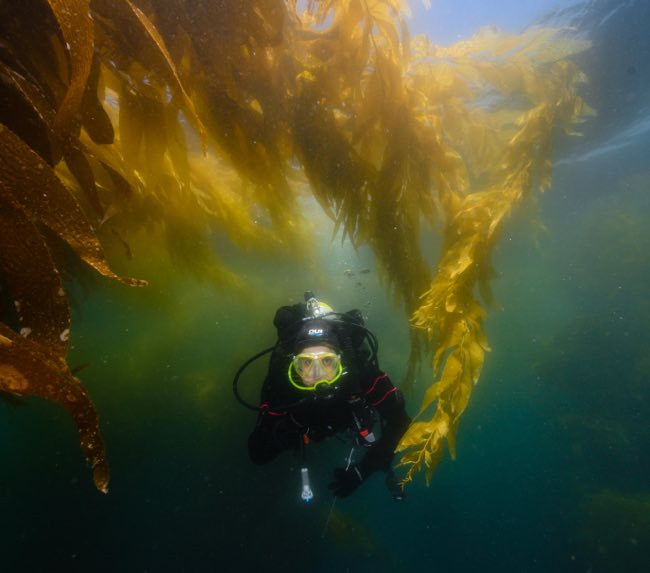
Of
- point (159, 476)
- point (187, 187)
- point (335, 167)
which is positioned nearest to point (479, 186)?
point (335, 167)

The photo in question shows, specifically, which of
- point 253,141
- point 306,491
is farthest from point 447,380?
point 253,141

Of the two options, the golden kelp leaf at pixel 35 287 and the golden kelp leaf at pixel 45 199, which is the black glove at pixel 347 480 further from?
the golden kelp leaf at pixel 45 199

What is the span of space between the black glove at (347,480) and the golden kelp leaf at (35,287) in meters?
5.06

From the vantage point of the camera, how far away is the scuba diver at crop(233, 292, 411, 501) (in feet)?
16.1

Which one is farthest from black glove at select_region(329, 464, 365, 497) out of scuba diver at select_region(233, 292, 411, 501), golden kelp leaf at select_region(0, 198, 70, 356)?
golden kelp leaf at select_region(0, 198, 70, 356)

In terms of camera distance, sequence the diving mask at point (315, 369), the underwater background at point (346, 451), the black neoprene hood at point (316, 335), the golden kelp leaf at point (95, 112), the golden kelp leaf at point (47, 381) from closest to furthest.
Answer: the golden kelp leaf at point (47, 381)
the golden kelp leaf at point (95, 112)
the diving mask at point (315, 369)
the black neoprene hood at point (316, 335)
the underwater background at point (346, 451)

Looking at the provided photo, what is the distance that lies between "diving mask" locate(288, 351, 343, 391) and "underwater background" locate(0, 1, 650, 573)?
121 centimetres

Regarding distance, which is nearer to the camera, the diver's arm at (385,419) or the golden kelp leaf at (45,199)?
the golden kelp leaf at (45,199)

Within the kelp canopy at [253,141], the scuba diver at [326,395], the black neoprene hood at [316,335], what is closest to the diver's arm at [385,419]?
the scuba diver at [326,395]

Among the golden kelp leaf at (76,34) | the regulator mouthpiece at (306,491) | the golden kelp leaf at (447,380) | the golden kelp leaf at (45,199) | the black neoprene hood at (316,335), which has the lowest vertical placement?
the regulator mouthpiece at (306,491)

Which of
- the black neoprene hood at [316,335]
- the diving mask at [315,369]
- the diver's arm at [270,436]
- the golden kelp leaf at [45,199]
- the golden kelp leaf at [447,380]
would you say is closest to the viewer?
the golden kelp leaf at [45,199]

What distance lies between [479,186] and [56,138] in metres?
5.36

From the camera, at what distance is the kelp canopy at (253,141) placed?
1.31m

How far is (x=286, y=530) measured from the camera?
33.9 ft
